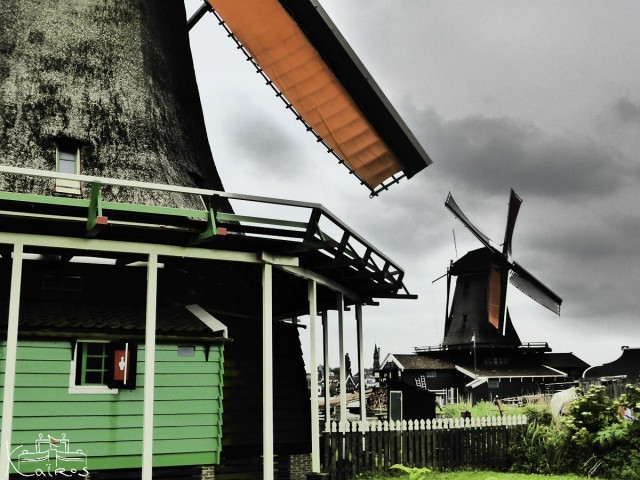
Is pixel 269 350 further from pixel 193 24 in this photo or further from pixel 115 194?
pixel 193 24

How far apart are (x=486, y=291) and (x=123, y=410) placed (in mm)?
42352

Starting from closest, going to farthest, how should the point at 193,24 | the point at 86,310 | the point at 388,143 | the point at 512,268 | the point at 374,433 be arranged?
the point at 86,310, the point at 374,433, the point at 388,143, the point at 193,24, the point at 512,268

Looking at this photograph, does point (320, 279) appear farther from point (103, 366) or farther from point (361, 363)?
point (103, 366)

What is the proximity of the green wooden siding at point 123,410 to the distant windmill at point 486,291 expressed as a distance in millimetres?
30859

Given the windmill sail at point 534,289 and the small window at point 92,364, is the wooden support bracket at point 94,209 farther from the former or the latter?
the windmill sail at point 534,289

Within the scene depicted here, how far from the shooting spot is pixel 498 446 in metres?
18.5

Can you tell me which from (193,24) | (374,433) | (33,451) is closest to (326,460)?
(374,433)

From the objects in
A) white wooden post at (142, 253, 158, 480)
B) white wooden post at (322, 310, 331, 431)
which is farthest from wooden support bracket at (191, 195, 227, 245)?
white wooden post at (322, 310, 331, 431)

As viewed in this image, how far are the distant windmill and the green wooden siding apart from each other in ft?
101

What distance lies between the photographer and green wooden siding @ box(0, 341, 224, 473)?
12.4 metres

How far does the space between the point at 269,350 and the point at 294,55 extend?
23.4 feet

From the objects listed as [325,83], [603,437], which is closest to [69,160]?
[325,83]

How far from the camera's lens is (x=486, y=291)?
172 feet

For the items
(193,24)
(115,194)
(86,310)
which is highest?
(193,24)
